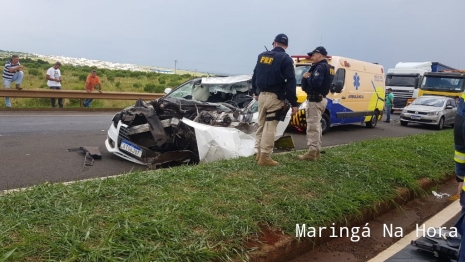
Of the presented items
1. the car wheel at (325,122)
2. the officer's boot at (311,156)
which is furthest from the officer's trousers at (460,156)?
the car wheel at (325,122)

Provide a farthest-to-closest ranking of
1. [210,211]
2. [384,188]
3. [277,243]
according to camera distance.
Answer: [384,188]
[210,211]
[277,243]

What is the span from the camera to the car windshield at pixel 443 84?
68.1 ft

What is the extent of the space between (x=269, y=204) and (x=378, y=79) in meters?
12.4

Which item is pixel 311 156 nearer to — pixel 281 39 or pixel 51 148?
pixel 281 39

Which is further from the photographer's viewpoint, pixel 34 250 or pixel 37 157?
pixel 37 157

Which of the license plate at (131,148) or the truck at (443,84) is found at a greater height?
the truck at (443,84)

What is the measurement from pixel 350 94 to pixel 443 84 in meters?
10.9

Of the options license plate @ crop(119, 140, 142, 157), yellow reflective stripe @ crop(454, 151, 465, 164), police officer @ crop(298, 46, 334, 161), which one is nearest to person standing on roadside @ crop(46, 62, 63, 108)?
license plate @ crop(119, 140, 142, 157)

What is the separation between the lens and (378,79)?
49.6 ft

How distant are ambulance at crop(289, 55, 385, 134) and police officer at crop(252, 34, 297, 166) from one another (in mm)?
A: 5738

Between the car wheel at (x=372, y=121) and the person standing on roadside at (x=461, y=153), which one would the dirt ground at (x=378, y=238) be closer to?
the person standing on roadside at (x=461, y=153)

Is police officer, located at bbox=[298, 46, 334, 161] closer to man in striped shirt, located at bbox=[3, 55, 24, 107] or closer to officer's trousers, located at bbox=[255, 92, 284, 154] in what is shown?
officer's trousers, located at bbox=[255, 92, 284, 154]

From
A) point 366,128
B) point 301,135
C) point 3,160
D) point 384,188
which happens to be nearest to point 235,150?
point 384,188

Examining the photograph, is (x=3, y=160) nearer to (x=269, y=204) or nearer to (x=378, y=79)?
(x=269, y=204)
